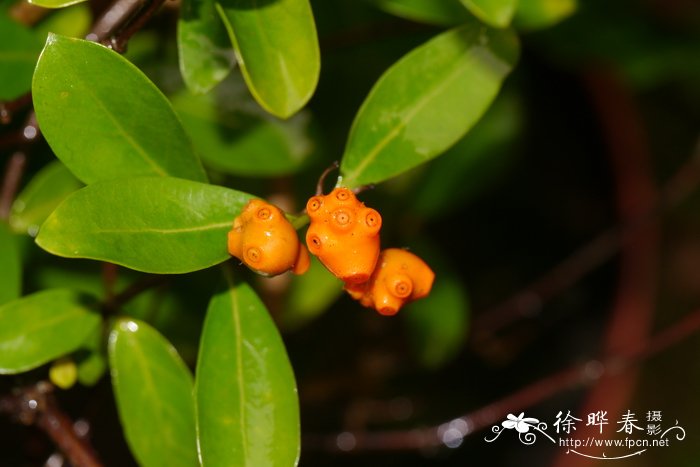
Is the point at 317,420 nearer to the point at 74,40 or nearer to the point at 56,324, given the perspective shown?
the point at 56,324

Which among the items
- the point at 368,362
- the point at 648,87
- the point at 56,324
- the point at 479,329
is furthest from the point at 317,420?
the point at 648,87

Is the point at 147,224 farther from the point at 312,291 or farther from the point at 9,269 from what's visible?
→ the point at 312,291

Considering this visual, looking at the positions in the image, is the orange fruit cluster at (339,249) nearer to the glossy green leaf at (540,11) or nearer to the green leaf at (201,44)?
the green leaf at (201,44)

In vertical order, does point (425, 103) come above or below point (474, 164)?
below

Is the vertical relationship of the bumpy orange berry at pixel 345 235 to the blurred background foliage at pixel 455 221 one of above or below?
below

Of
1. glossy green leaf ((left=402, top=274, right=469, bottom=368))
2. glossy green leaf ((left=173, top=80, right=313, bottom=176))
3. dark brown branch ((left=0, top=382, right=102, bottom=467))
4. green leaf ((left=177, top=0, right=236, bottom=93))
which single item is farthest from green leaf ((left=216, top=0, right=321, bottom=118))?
glossy green leaf ((left=402, top=274, right=469, bottom=368))

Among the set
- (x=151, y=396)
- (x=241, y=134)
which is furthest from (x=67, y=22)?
(x=151, y=396)

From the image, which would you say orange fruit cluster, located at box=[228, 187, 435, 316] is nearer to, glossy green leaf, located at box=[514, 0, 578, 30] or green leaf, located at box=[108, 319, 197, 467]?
A: green leaf, located at box=[108, 319, 197, 467]

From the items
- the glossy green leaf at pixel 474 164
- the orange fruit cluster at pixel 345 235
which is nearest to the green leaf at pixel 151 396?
the orange fruit cluster at pixel 345 235
